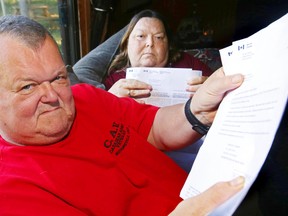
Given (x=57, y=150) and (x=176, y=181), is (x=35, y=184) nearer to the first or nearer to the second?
(x=57, y=150)

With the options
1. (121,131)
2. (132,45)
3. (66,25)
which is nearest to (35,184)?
(121,131)

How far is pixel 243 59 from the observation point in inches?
24.9

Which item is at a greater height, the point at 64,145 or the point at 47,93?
the point at 47,93

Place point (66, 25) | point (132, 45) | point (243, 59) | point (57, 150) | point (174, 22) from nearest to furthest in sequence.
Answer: point (243, 59) → point (57, 150) → point (132, 45) → point (66, 25) → point (174, 22)

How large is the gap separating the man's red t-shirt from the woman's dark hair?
1.95ft

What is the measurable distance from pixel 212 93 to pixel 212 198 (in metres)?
0.31

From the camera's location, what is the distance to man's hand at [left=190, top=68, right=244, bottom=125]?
655 mm

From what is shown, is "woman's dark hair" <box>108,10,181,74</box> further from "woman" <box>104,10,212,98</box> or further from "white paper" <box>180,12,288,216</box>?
"white paper" <box>180,12,288,216</box>

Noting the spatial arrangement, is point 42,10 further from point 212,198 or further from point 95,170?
point 212,198

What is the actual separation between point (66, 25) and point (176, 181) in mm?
1509

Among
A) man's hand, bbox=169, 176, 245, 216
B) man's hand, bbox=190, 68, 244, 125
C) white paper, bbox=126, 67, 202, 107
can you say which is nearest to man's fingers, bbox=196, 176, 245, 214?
man's hand, bbox=169, 176, 245, 216

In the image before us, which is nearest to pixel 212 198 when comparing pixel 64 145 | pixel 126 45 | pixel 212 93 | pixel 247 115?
pixel 247 115

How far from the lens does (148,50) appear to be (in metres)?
1.46

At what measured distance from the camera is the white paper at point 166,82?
1.20 m
